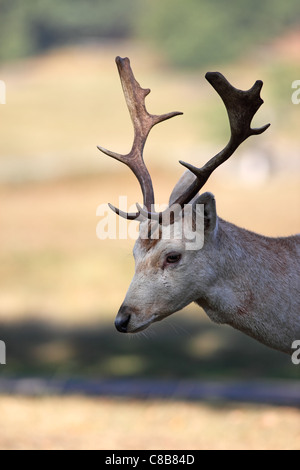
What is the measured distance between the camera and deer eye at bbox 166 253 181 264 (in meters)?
5.13

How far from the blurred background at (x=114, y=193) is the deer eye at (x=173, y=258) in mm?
572

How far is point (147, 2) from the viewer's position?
77.2 metres

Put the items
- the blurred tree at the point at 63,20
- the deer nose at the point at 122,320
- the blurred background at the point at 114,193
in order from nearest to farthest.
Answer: the deer nose at the point at 122,320, the blurred background at the point at 114,193, the blurred tree at the point at 63,20

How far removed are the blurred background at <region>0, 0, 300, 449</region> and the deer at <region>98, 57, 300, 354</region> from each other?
0.47 m

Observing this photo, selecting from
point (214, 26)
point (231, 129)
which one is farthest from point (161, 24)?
point (231, 129)

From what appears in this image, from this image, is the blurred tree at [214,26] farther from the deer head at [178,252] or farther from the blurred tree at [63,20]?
the deer head at [178,252]

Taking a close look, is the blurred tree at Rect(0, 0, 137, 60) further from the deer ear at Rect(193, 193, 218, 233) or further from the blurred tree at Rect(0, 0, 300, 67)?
the deer ear at Rect(193, 193, 218, 233)

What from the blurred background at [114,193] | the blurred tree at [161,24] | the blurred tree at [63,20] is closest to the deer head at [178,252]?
the blurred background at [114,193]

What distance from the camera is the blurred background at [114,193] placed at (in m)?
10.2

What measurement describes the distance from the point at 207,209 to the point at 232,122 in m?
0.54

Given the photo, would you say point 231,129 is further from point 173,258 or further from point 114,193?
point 114,193

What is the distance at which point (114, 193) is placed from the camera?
26.9 meters

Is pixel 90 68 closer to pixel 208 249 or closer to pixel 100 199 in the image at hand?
pixel 100 199

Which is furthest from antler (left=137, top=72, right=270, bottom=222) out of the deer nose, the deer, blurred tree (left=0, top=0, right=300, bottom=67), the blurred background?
blurred tree (left=0, top=0, right=300, bottom=67)
